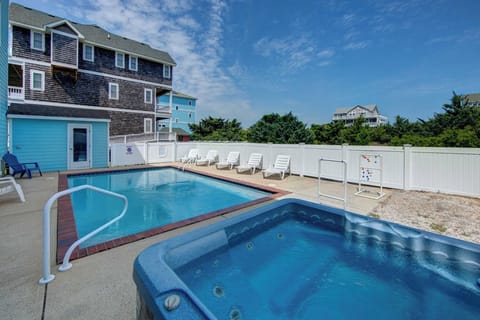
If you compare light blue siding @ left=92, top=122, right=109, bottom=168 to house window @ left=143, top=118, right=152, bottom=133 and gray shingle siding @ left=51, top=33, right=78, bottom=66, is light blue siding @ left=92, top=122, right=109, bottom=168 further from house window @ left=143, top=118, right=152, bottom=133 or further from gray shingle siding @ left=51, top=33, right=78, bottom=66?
house window @ left=143, top=118, right=152, bottom=133

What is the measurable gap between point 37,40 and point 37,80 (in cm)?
252

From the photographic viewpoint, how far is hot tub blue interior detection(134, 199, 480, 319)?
2381 millimetres

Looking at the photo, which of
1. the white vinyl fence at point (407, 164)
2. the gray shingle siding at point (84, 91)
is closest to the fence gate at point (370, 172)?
the white vinyl fence at point (407, 164)

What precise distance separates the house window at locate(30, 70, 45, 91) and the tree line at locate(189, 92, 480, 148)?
15.1 metres

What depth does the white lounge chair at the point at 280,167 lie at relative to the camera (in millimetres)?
8610

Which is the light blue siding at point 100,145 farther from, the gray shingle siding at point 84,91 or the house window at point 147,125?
the house window at point 147,125

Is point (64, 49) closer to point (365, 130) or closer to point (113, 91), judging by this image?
point (113, 91)

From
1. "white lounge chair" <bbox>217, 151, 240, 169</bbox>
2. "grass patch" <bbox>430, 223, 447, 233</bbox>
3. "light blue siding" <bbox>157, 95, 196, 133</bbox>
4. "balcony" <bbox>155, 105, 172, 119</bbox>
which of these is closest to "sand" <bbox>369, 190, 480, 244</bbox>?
"grass patch" <bbox>430, 223, 447, 233</bbox>

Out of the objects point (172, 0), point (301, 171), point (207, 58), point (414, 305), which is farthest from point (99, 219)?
point (207, 58)

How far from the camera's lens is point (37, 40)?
13.9 metres

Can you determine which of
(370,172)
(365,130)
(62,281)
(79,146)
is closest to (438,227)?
(370,172)

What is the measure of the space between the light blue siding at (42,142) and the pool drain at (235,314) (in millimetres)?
11222

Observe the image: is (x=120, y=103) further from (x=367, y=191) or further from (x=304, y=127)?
(x=367, y=191)

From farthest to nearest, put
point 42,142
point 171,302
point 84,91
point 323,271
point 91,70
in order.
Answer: point 91,70, point 84,91, point 42,142, point 323,271, point 171,302
